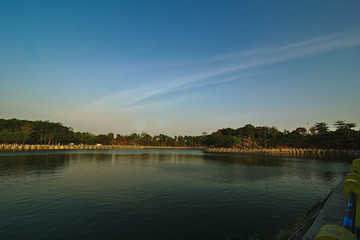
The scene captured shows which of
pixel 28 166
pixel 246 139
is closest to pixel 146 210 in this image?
pixel 28 166

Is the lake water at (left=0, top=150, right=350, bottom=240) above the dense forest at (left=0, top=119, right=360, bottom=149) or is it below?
below

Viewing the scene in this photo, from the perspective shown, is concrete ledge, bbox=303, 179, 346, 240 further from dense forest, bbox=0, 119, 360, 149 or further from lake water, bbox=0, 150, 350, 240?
dense forest, bbox=0, 119, 360, 149

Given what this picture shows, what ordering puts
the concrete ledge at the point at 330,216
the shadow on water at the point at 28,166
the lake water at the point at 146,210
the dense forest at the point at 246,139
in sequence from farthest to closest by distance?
the dense forest at the point at 246,139, the shadow on water at the point at 28,166, the lake water at the point at 146,210, the concrete ledge at the point at 330,216

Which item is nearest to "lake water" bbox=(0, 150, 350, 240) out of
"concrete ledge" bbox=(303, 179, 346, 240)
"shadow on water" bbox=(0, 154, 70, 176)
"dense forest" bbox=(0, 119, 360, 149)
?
"concrete ledge" bbox=(303, 179, 346, 240)

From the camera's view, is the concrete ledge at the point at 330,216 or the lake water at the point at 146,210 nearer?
the concrete ledge at the point at 330,216

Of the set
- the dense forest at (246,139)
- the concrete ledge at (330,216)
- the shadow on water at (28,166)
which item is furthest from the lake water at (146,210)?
the dense forest at (246,139)

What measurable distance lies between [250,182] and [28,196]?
26306mm

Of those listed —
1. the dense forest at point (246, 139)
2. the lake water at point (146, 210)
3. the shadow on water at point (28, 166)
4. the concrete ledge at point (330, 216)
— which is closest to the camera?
the concrete ledge at point (330, 216)

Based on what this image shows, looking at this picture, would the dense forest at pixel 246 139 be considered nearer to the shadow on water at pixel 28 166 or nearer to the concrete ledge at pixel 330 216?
the shadow on water at pixel 28 166

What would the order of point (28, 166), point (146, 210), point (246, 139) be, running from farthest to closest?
1. point (246, 139)
2. point (28, 166)
3. point (146, 210)

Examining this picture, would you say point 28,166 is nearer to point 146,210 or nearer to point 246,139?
point 146,210

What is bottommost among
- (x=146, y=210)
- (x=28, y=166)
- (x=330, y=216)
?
(x=28, y=166)

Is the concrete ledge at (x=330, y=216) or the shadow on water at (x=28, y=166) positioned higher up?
the concrete ledge at (x=330, y=216)

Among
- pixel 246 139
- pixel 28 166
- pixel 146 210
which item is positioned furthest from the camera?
pixel 246 139
